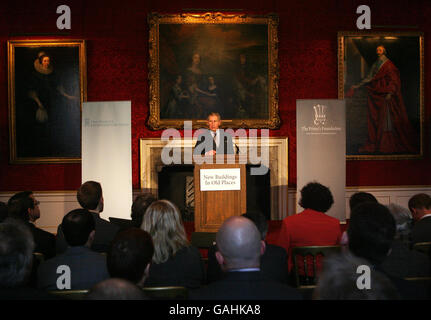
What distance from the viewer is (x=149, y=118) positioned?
27.0ft

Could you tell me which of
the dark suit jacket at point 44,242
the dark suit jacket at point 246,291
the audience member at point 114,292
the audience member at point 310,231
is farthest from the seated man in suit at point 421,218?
the dark suit jacket at point 44,242

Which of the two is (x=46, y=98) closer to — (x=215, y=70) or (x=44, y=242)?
(x=215, y=70)

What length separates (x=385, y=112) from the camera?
8.44 meters

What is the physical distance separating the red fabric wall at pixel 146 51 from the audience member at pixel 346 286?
278 inches

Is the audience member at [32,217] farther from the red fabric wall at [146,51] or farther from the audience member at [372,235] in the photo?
the red fabric wall at [146,51]

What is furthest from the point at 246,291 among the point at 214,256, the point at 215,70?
the point at 215,70

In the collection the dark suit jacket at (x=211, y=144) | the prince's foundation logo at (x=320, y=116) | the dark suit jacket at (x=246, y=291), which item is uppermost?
the prince's foundation logo at (x=320, y=116)

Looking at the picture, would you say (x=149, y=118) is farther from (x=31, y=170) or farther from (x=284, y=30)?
(x=284, y=30)

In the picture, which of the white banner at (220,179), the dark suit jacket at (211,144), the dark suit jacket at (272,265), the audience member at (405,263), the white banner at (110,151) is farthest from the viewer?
the white banner at (110,151)

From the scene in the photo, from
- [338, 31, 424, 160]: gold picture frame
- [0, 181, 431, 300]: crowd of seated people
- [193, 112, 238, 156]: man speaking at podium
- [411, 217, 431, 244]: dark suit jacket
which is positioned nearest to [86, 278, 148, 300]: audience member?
[0, 181, 431, 300]: crowd of seated people

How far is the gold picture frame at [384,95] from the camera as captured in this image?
27.5ft
